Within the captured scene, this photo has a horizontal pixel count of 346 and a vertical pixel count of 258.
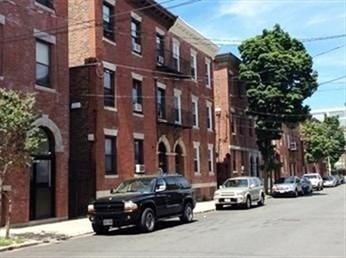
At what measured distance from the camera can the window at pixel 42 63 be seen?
69.2 feet

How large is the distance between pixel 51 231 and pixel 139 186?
3.16 meters

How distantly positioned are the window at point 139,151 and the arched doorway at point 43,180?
7297 mm

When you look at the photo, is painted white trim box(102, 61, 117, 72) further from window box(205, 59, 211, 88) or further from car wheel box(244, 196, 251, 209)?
window box(205, 59, 211, 88)

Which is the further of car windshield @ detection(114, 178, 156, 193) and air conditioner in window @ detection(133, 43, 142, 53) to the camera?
air conditioner in window @ detection(133, 43, 142, 53)

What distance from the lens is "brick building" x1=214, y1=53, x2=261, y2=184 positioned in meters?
42.4

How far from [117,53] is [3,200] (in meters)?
10.6

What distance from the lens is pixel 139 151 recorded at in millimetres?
28578

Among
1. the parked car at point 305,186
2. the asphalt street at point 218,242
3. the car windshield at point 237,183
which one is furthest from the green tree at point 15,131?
the parked car at point 305,186

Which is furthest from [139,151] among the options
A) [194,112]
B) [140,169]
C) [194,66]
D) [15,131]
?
[15,131]

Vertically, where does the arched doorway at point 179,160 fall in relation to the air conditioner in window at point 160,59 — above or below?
below

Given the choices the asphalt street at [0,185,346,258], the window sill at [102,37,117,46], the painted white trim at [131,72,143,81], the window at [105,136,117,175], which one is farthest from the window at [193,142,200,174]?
the asphalt street at [0,185,346,258]

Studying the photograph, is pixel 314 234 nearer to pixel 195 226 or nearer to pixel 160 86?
pixel 195 226

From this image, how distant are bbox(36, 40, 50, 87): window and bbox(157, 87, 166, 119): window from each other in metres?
10.1

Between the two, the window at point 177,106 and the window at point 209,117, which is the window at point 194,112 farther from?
the window at point 177,106
